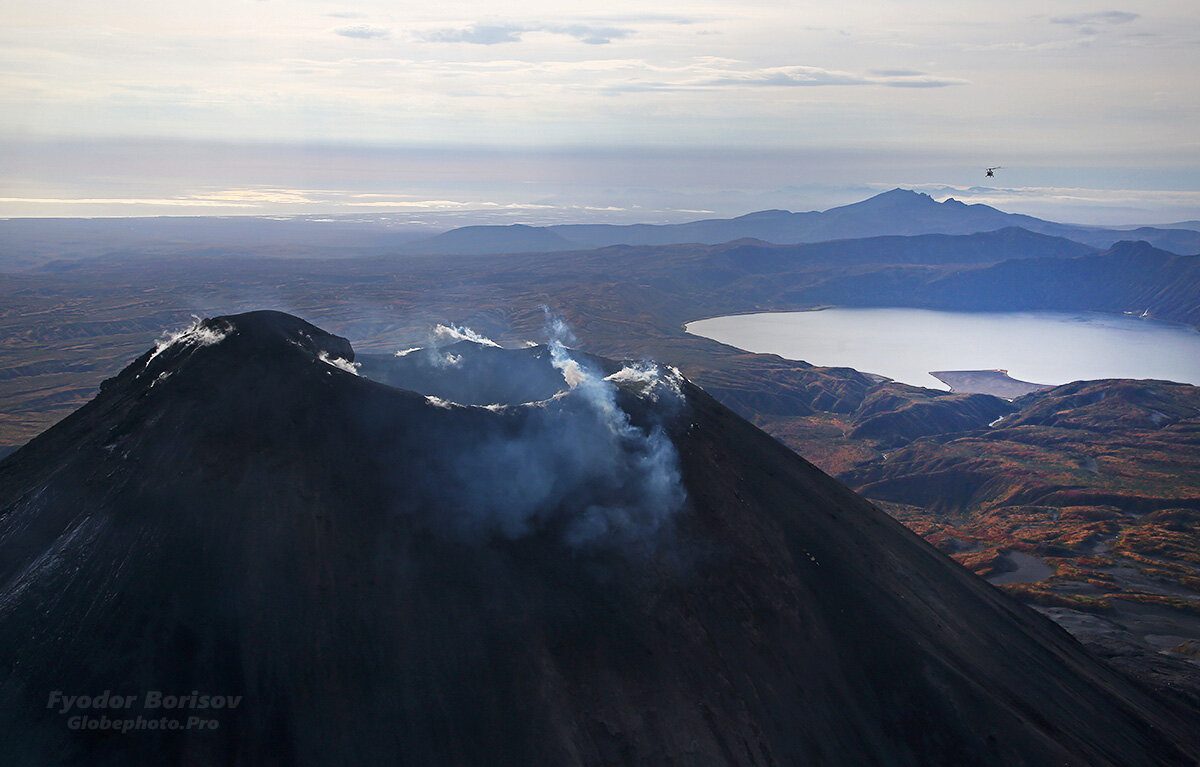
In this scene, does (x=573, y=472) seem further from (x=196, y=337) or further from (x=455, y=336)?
(x=455, y=336)

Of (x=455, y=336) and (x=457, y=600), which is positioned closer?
(x=457, y=600)

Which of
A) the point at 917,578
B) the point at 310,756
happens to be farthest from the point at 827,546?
the point at 310,756

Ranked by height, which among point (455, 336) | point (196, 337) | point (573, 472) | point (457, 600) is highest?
point (196, 337)

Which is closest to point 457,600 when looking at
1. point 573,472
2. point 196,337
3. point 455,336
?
point 573,472

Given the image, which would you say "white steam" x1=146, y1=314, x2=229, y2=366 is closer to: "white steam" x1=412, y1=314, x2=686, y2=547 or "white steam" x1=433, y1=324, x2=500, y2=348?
"white steam" x1=412, y1=314, x2=686, y2=547

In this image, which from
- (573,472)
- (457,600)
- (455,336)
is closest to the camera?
(457,600)

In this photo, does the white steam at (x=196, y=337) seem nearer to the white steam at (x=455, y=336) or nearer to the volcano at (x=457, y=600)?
the volcano at (x=457, y=600)

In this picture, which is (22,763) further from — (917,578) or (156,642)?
(917,578)

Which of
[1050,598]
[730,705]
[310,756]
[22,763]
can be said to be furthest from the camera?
[1050,598]
